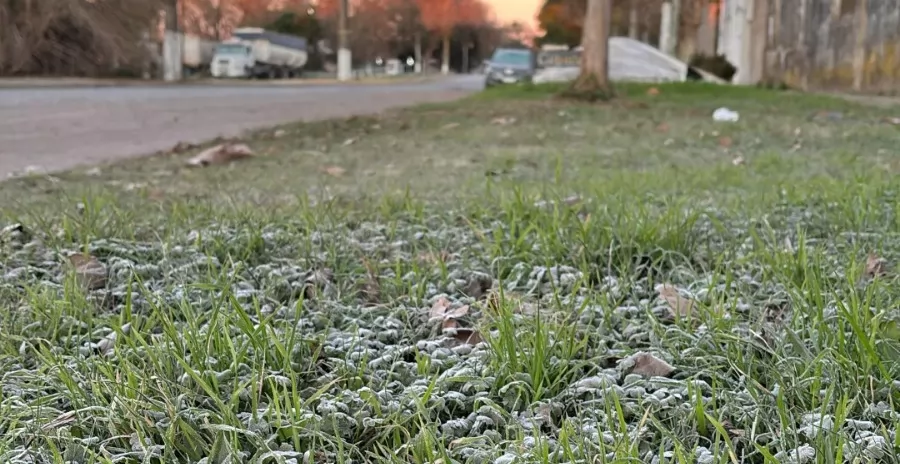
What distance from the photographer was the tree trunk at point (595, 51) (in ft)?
38.2

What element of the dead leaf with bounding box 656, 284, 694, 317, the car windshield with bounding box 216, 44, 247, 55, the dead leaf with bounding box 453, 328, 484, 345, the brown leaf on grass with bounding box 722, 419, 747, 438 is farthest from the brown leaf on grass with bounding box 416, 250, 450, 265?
the car windshield with bounding box 216, 44, 247, 55

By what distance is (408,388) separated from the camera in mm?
1597

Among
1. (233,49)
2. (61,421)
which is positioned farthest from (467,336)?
(233,49)

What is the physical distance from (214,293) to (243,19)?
6456 cm

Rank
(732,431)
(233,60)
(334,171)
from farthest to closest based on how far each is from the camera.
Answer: (233,60), (334,171), (732,431)

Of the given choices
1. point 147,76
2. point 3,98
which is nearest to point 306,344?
point 3,98

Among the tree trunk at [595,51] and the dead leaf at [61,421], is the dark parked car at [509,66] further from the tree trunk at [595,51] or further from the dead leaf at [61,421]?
the dead leaf at [61,421]

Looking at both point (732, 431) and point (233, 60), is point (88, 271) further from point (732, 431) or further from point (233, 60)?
point (233, 60)

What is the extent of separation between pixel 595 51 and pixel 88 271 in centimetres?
1031

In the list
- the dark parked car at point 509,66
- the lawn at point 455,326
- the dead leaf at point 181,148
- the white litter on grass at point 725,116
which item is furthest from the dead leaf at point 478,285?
the dark parked car at point 509,66

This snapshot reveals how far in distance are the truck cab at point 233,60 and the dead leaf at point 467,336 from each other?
1658 inches

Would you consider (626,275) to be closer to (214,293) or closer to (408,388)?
(408,388)

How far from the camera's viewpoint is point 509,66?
95.5 feet

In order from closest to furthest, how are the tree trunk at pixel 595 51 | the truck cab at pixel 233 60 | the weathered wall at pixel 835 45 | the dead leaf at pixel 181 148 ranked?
the dead leaf at pixel 181 148
the tree trunk at pixel 595 51
the weathered wall at pixel 835 45
the truck cab at pixel 233 60
